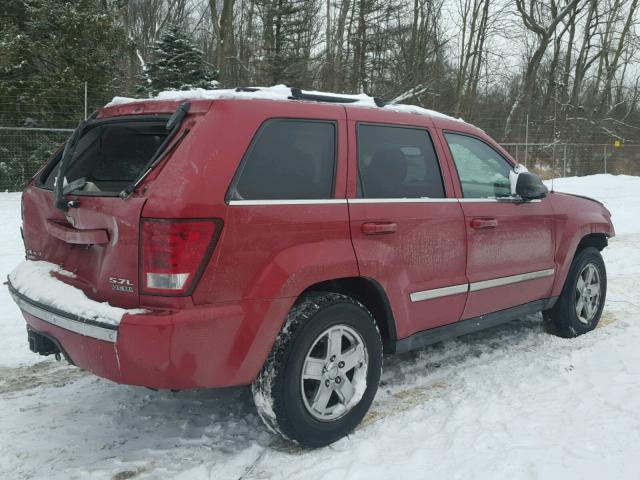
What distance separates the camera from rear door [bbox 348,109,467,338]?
3.34 m

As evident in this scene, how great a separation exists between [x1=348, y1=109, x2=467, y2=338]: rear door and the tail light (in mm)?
936

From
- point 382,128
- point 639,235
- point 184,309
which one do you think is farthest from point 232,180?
point 639,235

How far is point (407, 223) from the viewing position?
138 inches

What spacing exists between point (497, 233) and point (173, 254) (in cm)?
248

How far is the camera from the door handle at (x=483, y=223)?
155 inches

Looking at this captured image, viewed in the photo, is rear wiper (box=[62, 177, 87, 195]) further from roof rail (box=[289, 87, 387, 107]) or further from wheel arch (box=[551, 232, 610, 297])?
wheel arch (box=[551, 232, 610, 297])

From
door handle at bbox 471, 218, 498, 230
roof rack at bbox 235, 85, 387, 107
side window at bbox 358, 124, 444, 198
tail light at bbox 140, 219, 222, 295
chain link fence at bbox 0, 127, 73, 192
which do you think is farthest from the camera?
chain link fence at bbox 0, 127, 73, 192

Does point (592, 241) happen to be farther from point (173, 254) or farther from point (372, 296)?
point (173, 254)

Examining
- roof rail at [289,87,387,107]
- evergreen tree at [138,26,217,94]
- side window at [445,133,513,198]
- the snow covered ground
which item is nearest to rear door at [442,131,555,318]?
side window at [445,133,513,198]

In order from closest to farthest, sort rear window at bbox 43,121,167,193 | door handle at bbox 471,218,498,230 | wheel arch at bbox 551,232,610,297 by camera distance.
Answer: rear window at bbox 43,121,167,193
door handle at bbox 471,218,498,230
wheel arch at bbox 551,232,610,297

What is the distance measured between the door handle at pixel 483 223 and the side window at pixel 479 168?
0.19 metres

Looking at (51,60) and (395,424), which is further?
(51,60)

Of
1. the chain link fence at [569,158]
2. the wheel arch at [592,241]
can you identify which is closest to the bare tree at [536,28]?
the chain link fence at [569,158]

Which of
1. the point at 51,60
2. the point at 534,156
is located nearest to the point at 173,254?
the point at 51,60
